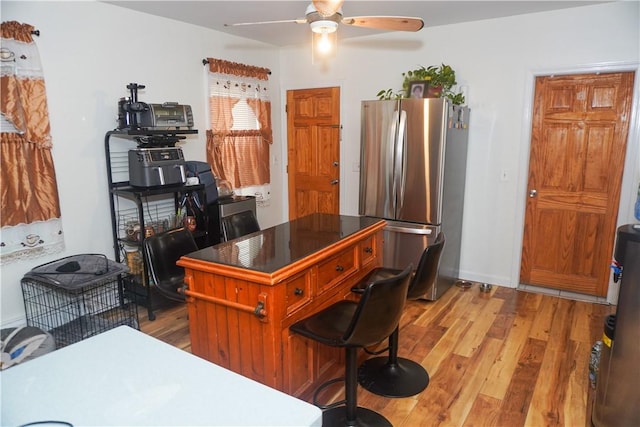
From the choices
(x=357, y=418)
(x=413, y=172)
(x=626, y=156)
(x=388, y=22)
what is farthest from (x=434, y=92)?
(x=357, y=418)

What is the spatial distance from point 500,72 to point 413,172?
130 cm

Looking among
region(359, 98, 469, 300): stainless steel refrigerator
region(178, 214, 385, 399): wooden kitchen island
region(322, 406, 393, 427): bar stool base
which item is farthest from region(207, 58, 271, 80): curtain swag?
region(322, 406, 393, 427): bar stool base

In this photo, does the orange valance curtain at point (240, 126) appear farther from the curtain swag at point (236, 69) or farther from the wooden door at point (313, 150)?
the wooden door at point (313, 150)

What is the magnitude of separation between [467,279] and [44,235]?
3.83m

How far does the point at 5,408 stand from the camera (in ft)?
2.95

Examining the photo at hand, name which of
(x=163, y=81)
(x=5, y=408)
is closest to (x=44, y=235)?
(x=163, y=81)

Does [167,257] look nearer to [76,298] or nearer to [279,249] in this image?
[279,249]

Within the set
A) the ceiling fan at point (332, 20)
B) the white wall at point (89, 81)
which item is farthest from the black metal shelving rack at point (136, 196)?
the ceiling fan at point (332, 20)

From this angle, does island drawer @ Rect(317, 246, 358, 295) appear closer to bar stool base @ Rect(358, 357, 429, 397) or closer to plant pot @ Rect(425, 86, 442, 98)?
bar stool base @ Rect(358, 357, 429, 397)

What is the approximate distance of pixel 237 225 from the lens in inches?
127

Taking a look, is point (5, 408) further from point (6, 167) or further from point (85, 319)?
point (85, 319)

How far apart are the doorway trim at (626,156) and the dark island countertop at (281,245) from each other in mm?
1905

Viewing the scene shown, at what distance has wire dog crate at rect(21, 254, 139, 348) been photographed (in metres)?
3.02

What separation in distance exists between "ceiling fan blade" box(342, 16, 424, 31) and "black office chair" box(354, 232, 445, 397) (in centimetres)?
127
